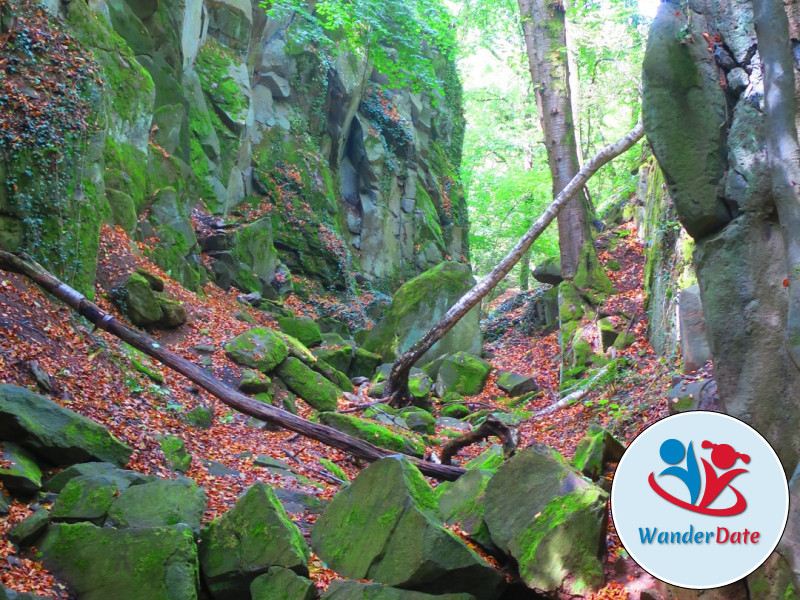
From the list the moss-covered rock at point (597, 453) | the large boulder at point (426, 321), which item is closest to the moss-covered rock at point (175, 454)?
the moss-covered rock at point (597, 453)

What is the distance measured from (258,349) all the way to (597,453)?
7138 mm

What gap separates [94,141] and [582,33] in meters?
16.9

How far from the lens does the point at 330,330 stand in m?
19.5

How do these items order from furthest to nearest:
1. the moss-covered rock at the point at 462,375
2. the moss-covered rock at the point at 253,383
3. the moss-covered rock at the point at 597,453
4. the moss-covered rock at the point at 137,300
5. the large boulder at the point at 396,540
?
the moss-covered rock at the point at 462,375 < the moss-covered rock at the point at 137,300 < the moss-covered rock at the point at 253,383 < the moss-covered rock at the point at 597,453 < the large boulder at the point at 396,540

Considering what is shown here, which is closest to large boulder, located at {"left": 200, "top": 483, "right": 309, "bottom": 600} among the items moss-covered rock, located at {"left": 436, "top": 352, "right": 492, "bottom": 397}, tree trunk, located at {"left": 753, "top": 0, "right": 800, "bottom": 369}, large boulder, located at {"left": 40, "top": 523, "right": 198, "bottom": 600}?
large boulder, located at {"left": 40, "top": 523, "right": 198, "bottom": 600}

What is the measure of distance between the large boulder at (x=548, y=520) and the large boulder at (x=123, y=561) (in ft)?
8.31

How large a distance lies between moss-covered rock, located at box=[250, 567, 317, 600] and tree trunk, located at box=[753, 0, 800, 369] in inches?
144

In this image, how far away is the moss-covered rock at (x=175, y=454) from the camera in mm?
7125

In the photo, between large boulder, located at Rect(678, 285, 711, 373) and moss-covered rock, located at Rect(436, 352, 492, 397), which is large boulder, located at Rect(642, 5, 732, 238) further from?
moss-covered rock, located at Rect(436, 352, 492, 397)

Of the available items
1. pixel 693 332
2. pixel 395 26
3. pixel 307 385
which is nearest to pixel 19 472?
pixel 307 385

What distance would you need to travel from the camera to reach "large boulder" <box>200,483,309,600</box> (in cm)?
517

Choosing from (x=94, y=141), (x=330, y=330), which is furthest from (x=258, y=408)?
(x=330, y=330)

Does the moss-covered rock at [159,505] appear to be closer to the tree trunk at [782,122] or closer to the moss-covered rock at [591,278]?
the tree trunk at [782,122]

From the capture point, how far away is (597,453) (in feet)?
19.8
